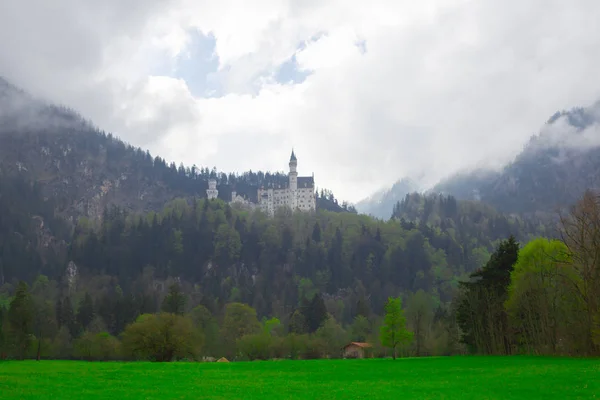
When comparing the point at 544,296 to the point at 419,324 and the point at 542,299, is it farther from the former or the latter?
the point at 419,324

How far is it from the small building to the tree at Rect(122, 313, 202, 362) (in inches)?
1564

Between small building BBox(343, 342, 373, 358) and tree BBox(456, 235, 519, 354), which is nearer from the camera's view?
tree BBox(456, 235, 519, 354)

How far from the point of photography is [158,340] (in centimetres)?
7869

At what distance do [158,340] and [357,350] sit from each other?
1884 inches

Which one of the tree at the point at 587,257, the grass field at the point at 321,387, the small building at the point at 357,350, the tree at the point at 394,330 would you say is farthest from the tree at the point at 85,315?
the tree at the point at 587,257

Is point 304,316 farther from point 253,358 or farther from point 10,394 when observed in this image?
point 10,394

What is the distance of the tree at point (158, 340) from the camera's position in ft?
256

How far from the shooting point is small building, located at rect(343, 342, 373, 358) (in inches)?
4274

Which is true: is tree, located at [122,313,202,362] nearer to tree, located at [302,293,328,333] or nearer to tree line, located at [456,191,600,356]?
tree line, located at [456,191,600,356]

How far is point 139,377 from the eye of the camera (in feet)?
135

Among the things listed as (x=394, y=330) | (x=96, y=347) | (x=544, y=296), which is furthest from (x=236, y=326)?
(x=544, y=296)

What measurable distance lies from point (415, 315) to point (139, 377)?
69534 millimetres

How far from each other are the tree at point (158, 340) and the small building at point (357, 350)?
130 ft

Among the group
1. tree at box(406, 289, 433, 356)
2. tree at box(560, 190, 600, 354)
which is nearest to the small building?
tree at box(406, 289, 433, 356)
